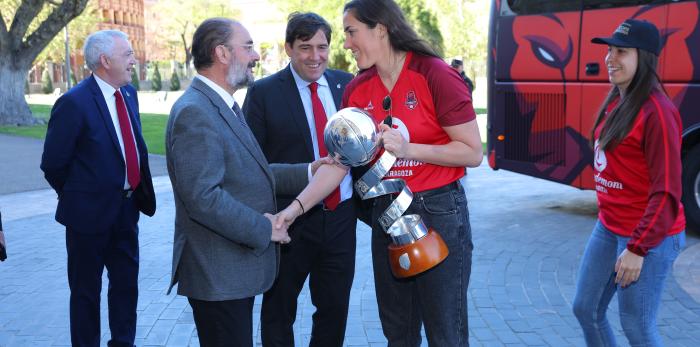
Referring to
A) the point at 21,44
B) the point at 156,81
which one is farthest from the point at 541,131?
the point at 156,81

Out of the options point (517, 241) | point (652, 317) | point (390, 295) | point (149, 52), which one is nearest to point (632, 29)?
point (652, 317)

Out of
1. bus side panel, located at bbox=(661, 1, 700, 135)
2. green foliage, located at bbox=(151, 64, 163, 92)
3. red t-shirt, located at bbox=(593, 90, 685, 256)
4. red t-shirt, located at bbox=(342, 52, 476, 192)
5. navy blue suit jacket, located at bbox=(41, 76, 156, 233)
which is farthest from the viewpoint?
green foliage, located at bbox=(151, 64, 163, 92)

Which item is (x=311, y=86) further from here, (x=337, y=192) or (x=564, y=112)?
(x=564, y=112)

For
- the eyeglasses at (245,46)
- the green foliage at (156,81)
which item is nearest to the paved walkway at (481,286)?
the eyeglasses at (245,46)

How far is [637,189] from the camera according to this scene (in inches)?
120

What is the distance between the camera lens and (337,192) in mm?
3709

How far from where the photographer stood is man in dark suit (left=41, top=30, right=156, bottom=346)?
414cm

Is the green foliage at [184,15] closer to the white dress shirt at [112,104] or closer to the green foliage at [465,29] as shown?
the green foliage at [465,29]

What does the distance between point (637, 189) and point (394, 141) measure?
110cm

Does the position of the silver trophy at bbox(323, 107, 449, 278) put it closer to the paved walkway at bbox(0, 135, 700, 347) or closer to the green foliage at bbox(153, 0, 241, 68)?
the paved walkway at bbox(0, 135, 700, 347)

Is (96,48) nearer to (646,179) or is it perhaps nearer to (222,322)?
(222,322)

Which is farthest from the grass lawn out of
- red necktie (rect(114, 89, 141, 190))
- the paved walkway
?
red necktie (rect(114, 89, 141, 190))

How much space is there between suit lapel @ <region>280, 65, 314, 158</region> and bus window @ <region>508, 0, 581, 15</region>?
5.42m

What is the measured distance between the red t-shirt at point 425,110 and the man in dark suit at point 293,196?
2.86ft
